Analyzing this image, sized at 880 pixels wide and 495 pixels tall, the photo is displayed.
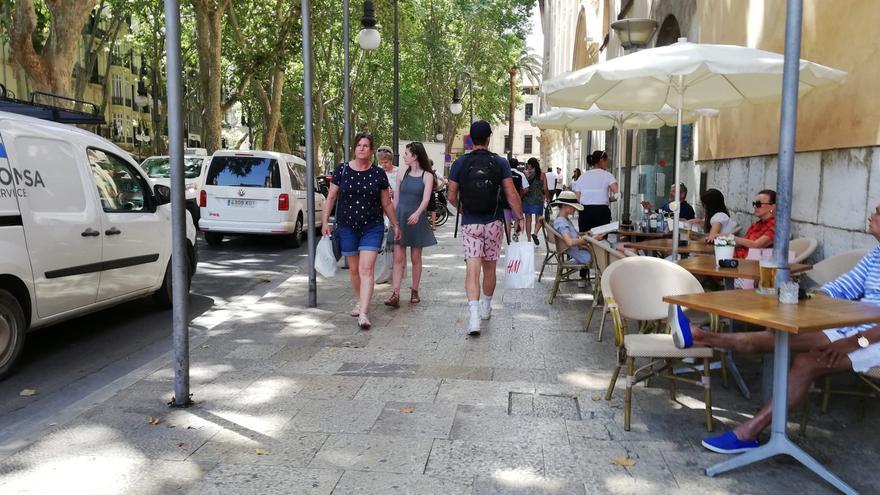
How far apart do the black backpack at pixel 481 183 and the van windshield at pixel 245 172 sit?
783cm

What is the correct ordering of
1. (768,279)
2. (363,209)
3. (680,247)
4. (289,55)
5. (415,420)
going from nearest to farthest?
(768,279), (415,420), (363,209), (680,247), (289,55)

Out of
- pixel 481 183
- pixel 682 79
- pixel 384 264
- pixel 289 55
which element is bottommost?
pixel 384 264

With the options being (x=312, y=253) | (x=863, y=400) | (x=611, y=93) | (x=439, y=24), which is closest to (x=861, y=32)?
(x=611, y=93)

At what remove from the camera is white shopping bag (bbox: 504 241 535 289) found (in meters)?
6.92

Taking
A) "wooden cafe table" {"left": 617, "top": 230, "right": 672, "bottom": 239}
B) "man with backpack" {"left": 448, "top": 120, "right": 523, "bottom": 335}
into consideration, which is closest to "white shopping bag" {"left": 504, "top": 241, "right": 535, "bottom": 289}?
"man with backpack" {"left": 448, "top": 120, "right": 523, "bottom": 335}

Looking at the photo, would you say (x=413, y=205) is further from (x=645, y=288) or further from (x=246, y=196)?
(x=246, y=196)

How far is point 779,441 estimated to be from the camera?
3885mm

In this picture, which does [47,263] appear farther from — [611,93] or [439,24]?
[439,24]

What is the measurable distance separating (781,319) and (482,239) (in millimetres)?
3518

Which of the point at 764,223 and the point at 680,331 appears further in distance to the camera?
the point at 764,223

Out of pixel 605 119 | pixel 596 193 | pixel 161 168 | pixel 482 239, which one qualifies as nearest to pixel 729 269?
pixel 482 239

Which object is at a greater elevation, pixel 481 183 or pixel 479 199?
pixel 481 183

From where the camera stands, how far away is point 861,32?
244 inches

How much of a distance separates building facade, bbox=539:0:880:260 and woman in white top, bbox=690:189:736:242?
0.69 meters
